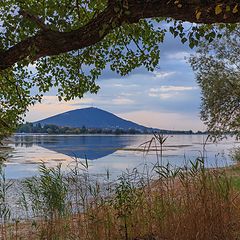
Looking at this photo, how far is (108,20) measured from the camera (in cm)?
466

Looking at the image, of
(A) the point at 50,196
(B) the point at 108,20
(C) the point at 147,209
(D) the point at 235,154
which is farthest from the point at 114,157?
(B) the point at 108,20

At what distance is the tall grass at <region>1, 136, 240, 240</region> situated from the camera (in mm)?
5777

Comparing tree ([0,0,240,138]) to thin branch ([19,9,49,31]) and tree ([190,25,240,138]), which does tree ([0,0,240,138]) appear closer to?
thin branch ([19,9,49,31])

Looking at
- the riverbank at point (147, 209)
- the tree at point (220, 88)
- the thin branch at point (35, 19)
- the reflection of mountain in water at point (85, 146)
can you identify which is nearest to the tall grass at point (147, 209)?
the riverbank at point (147, 209)

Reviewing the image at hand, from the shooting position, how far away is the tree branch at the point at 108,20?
4.30 metres

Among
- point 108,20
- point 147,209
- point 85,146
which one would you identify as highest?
point 108,20

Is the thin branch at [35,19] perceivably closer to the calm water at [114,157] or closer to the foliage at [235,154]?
the calm water at [114,157]

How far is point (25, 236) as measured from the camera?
7.80 metres

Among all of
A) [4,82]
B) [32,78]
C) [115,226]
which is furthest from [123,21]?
[32,78]

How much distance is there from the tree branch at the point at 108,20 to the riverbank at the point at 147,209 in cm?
228

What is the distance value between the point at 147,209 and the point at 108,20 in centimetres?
311

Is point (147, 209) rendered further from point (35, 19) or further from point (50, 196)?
point (35, 19)

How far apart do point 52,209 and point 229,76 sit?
19022mm

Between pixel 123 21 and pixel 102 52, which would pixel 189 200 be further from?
pixel 102 52
